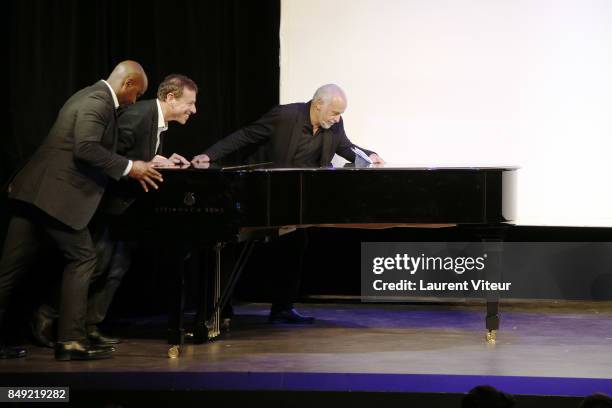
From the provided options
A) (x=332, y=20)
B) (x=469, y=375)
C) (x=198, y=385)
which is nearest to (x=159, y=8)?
(x=332, y=20)

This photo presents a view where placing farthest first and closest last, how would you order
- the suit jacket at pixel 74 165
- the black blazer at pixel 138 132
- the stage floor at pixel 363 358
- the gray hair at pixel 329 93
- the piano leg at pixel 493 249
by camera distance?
the gray hair at pixel 329 93 < the piano leg at pixel 493 249 < the black blazer at pixel 138 132 < the suit jacket at pixel 74 165 < the stage floor at pixel 363 358

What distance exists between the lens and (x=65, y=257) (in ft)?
15.3

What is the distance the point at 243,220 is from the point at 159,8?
2.16 meters

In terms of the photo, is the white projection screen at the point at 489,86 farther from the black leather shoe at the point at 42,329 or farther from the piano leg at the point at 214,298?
the black leather shoe at the point at 42,329

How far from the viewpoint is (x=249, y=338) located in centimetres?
538

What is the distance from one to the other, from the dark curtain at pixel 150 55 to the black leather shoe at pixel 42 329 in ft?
3.05

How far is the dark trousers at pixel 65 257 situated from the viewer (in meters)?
4.58

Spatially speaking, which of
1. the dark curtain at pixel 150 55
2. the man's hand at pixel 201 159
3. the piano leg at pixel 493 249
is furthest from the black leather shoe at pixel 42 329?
the piano leg at pixel 493 249

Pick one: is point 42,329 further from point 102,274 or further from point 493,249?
point 493,249

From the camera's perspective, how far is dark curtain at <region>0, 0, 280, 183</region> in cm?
561

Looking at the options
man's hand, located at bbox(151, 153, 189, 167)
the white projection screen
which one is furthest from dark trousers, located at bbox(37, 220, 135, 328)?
the white projection screen

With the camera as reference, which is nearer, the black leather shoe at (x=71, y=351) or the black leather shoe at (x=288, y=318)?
the black leather shoe at (x=71, y=351)

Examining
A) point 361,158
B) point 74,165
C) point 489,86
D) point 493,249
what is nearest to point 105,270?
point 74,165

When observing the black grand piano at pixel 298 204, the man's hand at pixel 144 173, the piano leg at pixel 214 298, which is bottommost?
the piano leg at pixel 214 298
